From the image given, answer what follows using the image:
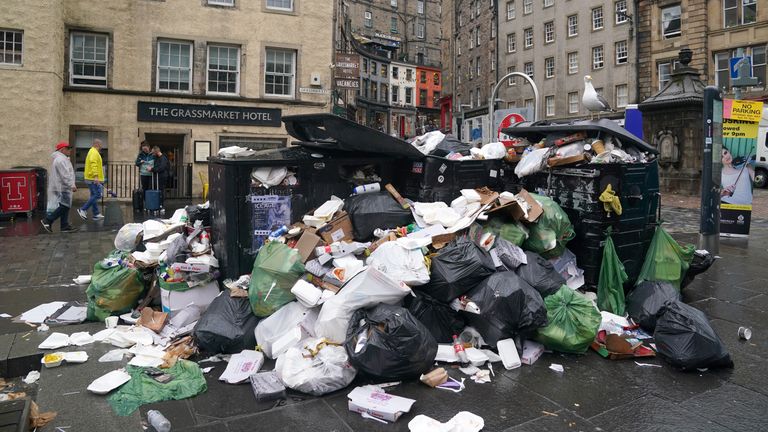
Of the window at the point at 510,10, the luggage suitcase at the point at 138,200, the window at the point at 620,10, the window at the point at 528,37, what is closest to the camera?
the luggage suitcase at the point at 138,200

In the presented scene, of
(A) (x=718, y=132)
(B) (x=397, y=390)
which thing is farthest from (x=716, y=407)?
(A) (x=718, y=132)

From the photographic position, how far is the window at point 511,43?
1866 inches

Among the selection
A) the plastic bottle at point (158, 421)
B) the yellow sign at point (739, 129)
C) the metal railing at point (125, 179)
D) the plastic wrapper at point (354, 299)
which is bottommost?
the plastic bottle at point (158, 421)

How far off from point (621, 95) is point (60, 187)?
3651cm

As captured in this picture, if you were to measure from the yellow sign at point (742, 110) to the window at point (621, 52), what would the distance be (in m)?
31.0

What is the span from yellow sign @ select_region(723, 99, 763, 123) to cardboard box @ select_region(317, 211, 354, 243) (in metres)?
7.65

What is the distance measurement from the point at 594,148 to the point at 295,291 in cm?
314

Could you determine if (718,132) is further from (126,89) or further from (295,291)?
(126,89)

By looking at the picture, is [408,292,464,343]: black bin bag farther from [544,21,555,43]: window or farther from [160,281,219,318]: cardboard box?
[544,21,555,43]: window

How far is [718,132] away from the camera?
725cm

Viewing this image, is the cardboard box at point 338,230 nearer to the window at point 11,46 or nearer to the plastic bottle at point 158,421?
the plastic bottle at point 158,421

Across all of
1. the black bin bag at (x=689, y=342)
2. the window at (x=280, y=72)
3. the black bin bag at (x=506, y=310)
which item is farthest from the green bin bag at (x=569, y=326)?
the window at (x=280, y=72)

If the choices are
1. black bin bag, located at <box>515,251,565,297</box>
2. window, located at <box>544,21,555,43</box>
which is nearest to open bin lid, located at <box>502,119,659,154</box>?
black bin bag, located at <box>515,251,565,297</box>

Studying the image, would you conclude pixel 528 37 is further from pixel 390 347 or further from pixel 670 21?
pixel 390 347
